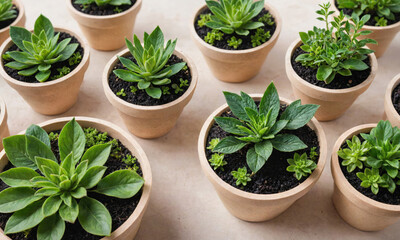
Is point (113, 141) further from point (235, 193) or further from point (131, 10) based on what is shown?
point (131, 10)

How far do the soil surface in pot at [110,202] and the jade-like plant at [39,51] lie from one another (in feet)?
1.62

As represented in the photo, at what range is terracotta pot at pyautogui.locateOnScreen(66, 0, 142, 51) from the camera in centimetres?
273

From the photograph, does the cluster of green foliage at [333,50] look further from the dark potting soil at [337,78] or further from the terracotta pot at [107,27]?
the terracotta pot at [107,27]

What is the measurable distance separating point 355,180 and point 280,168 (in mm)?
375

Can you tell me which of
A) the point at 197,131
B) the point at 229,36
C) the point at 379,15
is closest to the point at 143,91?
the point at 197,131

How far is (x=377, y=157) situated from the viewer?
1973mm

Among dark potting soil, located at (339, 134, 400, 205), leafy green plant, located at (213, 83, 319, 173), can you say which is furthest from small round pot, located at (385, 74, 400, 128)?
leafy green plant, located at (213, 83, 319, 173)

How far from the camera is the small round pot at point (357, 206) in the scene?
75.1 inches

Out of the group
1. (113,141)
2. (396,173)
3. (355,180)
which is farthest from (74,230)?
(396,173)

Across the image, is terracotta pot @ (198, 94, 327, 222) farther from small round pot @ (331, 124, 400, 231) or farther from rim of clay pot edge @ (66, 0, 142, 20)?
rim of clay pot edge @ (66, 0, 142, 20)

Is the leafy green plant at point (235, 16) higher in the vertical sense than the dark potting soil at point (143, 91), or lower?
higher

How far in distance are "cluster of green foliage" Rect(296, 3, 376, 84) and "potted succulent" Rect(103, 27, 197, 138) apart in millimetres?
707

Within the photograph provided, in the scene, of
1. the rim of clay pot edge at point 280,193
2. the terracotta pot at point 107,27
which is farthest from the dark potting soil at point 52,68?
the rim of clay pot edge at point 280,193

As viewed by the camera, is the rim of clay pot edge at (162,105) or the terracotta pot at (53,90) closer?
the rim of clay pot edge at (162,105)
